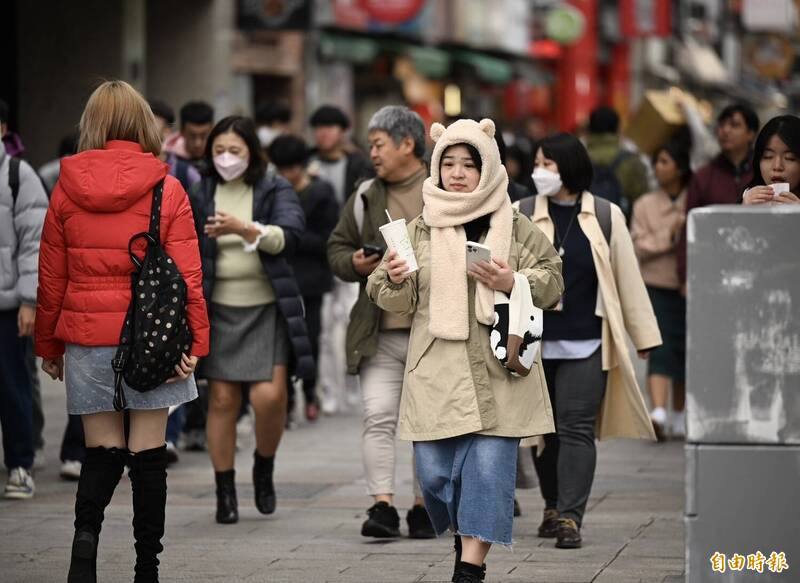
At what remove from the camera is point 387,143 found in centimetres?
852

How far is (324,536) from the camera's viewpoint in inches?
337

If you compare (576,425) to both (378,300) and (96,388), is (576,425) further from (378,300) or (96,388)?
(96,388)

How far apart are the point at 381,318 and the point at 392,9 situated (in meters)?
19.6

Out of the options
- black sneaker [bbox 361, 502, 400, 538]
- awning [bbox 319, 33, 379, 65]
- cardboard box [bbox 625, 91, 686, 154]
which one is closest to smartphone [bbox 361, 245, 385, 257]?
black sneaker [bbox 361, 502, 400, 538]

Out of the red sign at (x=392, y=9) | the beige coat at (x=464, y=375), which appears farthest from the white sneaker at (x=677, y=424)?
the red sign at (x=392, y=9)

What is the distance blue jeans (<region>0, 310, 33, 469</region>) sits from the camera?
948cm

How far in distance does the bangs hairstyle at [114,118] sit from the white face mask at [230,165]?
1871mm

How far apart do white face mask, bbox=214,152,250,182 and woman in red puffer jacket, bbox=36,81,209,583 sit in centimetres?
184

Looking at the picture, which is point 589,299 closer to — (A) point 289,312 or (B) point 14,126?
(A) point 289,312

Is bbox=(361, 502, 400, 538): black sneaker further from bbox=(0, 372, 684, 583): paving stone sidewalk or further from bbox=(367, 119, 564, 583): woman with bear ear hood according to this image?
bbox=(367, 119, 564, 583): woman with bear ear hood

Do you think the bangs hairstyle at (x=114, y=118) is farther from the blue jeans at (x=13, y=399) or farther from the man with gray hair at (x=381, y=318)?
the blue jeans at (x=13, y=399)

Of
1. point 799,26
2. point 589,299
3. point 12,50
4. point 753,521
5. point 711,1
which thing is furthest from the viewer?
point 711,1

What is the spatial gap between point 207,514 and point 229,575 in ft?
5.69

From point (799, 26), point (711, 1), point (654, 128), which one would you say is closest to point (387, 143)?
point (654, 128)
